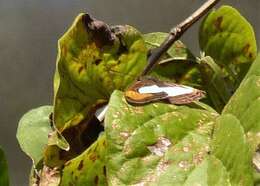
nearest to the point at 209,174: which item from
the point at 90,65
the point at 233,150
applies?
the point at 233,150

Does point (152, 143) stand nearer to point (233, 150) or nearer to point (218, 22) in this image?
point (233, 150)

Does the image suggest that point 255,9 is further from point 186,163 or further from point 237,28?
point 186,163

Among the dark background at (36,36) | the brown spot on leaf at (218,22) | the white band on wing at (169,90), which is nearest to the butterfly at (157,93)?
the white band on wing at (169,90)

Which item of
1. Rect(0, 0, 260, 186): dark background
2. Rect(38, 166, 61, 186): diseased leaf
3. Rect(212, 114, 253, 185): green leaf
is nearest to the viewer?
Rect(212, 114, 253, 185): green leaf

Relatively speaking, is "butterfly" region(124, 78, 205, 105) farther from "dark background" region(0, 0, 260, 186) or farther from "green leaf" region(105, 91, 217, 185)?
"dark background" region(0, 0, 260, 186)

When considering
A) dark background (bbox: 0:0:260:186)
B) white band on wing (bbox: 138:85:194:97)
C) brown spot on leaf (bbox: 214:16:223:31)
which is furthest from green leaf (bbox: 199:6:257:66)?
dark background (bbox: 0:0:260:186)
